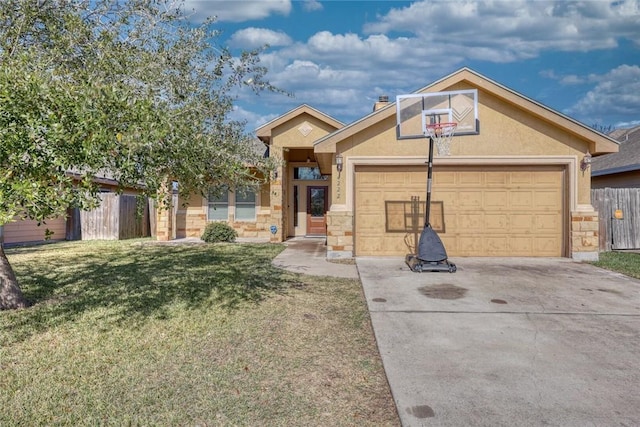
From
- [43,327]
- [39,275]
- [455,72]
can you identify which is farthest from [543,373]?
[39,275]

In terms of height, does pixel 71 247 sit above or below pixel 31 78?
below

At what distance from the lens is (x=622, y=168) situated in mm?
15055

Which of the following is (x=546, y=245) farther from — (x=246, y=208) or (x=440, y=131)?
(x=246, y=208)

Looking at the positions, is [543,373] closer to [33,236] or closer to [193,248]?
[193,248]

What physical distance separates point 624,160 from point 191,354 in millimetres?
18435

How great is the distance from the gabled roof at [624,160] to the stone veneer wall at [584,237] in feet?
20.5

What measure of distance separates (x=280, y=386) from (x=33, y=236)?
52.5ft

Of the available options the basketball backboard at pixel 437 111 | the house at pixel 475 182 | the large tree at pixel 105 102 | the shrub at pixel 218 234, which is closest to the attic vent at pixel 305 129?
the shrub at pixel 218 234

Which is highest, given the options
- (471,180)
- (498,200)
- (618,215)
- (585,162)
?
(585,162)

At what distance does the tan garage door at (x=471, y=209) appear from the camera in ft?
34.6

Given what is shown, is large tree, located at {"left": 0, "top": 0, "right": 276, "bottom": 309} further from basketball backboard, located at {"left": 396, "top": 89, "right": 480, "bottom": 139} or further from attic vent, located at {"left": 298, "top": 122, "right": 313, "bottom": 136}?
attic vent, located at {"left": 298, "top": 122, "right": 313, "bottom": 136}

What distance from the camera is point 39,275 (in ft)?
27.3

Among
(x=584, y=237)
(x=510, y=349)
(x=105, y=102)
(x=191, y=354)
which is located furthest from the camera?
(x=584, y=237)

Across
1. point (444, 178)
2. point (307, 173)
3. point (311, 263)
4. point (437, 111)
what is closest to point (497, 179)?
point (444, 178)
